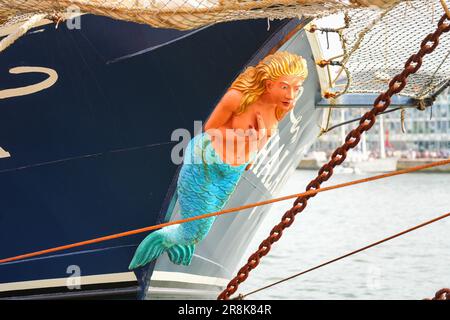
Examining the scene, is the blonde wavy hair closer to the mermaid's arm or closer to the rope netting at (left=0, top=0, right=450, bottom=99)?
the mermaid's arm

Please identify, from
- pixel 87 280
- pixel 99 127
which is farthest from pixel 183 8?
pixel 87 280

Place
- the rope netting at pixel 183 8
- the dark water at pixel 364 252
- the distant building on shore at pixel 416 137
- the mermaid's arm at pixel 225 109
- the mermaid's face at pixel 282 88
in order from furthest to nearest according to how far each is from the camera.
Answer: the distant building on shore at pixel 416 137 → the dark water at pixel 364 252 → the mermaid's arm at pixel 225 109 → the mermaid's face at pixel 282 88 → the rope netting at pixel 183 8

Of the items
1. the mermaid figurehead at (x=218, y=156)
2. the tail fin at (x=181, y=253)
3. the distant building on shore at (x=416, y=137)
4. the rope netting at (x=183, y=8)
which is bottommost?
the tail fin at (x=181, y=253)

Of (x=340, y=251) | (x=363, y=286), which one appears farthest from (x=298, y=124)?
(x=340, y=251)

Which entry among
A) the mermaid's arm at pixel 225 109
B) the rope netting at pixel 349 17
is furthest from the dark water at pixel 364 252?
the mermaid's arm at pixel 225 109

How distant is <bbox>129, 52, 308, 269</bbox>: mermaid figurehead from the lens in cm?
552

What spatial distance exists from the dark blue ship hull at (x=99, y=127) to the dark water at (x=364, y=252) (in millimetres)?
6168

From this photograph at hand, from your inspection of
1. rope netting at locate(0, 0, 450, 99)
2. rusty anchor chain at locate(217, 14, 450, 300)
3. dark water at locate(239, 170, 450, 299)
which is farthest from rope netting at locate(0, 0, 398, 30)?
dark water at locate(239, 170, 450, 299)

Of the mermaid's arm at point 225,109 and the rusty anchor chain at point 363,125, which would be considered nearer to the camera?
the rusty anchor chain at point 363,125

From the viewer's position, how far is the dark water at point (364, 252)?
14312 millimetres

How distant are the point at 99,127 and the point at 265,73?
3.13 feet

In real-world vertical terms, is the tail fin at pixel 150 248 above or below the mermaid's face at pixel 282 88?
below

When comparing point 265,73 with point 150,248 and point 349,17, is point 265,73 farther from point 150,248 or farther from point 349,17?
point 150,248

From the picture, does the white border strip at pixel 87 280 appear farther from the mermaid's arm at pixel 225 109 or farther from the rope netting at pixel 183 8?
the rope netting at pixel 183 8
